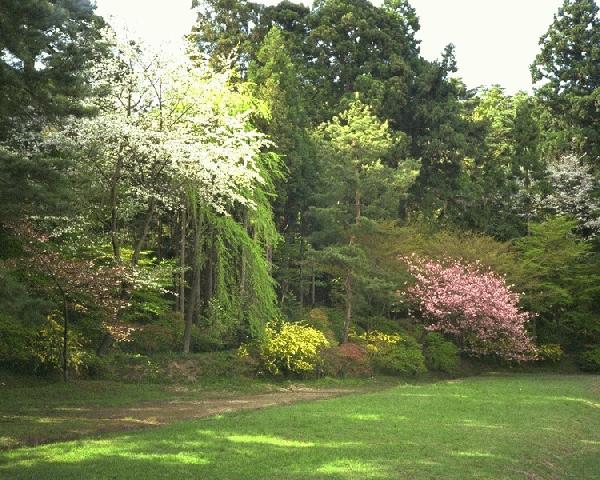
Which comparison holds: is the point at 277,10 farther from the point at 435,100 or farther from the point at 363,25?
the point at 435,100

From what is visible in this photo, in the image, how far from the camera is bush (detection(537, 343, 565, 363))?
29078 millimetres

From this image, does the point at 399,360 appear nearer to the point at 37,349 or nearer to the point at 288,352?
the point at 288,352

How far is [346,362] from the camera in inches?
882

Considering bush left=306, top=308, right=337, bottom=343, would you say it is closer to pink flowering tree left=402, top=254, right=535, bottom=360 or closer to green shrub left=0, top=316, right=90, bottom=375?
pink flowering tree left=402, top=254, right=535, bottom=360

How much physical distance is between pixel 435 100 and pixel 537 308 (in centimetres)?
1458

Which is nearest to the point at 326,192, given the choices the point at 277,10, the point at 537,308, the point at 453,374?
the point at 453,374

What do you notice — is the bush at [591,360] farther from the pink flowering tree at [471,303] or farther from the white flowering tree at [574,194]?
the white flowering tree at [574,194]

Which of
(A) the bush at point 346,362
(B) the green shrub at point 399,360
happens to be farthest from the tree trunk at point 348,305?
(B) the green shrub at point 399,360

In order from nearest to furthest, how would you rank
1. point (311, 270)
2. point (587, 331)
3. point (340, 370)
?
1. point (340, 370)
2. point (311, 270)
3. point (587, 331)

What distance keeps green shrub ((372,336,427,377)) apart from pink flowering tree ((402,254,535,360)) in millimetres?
1634

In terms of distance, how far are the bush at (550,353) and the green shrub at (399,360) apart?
7.95 metres

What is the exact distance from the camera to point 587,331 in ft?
99.4

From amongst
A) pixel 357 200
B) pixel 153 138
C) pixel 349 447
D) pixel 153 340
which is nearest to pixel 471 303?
pixel 357 200

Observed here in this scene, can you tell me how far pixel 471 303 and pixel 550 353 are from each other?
297 inches
